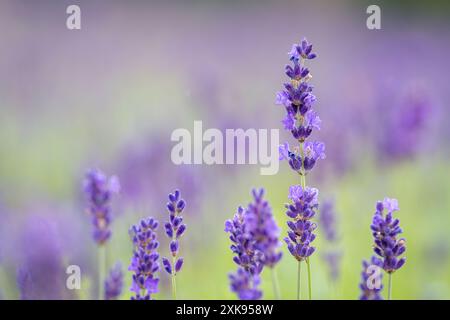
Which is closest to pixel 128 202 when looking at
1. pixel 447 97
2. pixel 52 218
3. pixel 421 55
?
pixel 52 218

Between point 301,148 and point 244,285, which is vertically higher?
point 301,148

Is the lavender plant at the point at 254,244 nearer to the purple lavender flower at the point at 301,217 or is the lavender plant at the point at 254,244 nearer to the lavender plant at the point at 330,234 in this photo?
the purple lavender flower at the point at 301,217

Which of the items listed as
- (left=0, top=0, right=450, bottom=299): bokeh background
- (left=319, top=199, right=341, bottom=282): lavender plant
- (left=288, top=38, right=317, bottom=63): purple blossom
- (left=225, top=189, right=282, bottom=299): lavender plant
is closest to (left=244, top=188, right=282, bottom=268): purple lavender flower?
(left=225, top=189, right=282, bottom=299): lavender plant

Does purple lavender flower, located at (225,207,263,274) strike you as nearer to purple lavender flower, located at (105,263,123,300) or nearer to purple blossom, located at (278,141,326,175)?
purple blossom, located at (278,141,326,175)

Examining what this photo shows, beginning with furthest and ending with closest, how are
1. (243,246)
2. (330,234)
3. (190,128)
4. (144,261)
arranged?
1. (190,128)
2. (330,234)
3. (144,261)
4. (243,246)

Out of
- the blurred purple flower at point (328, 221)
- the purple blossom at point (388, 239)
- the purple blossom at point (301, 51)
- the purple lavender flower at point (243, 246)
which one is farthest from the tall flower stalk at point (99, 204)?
the blurred purple flower at point (328, 221)

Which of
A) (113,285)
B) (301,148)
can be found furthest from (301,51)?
(113,285)

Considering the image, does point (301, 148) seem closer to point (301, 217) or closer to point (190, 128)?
point (301, 217)
